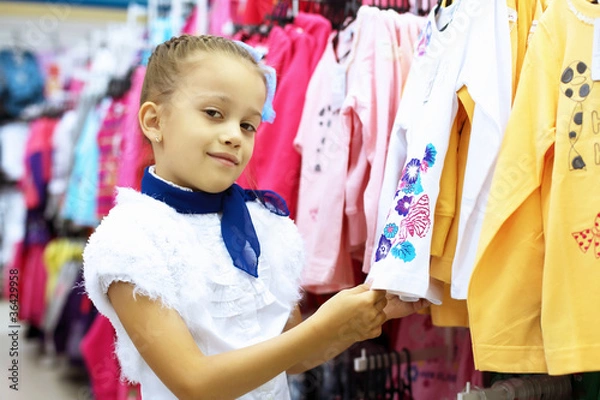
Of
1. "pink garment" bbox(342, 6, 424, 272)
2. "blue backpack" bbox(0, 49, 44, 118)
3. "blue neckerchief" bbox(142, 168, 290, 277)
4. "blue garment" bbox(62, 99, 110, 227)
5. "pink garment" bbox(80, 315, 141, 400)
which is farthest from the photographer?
"blue backpack" bbox(0, 49, 44, 118)

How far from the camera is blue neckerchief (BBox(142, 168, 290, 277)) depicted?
953 mm

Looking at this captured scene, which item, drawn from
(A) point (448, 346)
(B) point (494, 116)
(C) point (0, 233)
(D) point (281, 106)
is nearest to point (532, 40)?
(B) point (494, 116)

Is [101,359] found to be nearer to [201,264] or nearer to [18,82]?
[201,264]

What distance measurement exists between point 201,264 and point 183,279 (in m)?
0.04

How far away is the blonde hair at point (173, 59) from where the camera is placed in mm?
958

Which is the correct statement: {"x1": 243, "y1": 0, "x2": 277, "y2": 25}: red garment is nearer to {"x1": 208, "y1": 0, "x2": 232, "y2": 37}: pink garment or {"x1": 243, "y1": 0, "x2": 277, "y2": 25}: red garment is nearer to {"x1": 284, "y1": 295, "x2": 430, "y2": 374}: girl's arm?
{"x1": 208, "y1": 0, "x2": 232, "y2": 37}: pink garment

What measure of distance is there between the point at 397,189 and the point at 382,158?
0.23 metres

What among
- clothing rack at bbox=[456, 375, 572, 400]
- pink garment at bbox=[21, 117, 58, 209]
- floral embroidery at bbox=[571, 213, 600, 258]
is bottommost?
pink garment at bbox=[21, 117, 58, 209]

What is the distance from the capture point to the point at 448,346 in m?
1.60

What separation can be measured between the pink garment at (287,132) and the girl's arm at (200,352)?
75 centimetres

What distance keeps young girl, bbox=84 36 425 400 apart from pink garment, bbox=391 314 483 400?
629mm

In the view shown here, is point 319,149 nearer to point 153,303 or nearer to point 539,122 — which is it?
point 539,122

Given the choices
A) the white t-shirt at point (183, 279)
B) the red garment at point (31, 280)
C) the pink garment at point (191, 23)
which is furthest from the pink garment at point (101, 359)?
the white t-shirt at point (183, 279)

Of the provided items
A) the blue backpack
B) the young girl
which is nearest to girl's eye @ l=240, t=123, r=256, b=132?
the young girl
